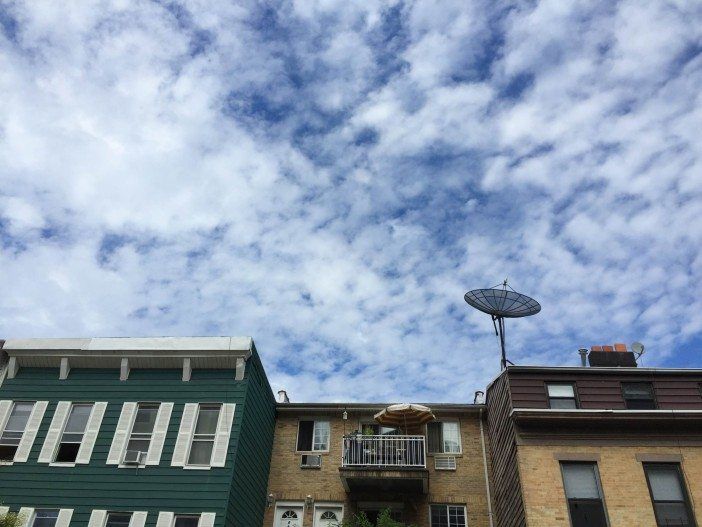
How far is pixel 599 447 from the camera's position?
1820 centimetres

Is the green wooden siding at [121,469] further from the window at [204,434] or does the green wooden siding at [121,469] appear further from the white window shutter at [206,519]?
the window at [204,434]

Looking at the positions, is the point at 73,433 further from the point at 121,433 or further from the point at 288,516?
the point at 288,516

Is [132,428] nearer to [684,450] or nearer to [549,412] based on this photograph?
[549,412]

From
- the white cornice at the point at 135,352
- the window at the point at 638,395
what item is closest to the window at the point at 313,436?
the white cornice at the point at 135,352

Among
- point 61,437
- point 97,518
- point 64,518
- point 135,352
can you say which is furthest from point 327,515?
point 61,437

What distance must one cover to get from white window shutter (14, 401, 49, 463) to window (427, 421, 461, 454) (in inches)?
535

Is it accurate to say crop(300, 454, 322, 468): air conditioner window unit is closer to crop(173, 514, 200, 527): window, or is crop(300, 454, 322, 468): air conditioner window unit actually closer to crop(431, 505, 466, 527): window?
crop(431, 505, 466, 527): window

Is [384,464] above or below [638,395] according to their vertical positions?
below

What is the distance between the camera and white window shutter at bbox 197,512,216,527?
17203 mm

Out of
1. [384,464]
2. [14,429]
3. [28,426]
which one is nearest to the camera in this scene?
[28,426]

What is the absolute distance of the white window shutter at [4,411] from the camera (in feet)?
65.1

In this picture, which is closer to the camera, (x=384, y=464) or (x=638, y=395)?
(x=638, y=395)

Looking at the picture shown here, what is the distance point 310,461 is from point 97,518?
24.5 feet

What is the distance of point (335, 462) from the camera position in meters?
21.9
